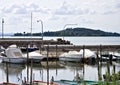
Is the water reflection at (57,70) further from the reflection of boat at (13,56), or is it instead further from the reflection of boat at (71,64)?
the reflection of boat at (13,56)

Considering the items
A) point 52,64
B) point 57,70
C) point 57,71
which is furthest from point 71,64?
point 57,71

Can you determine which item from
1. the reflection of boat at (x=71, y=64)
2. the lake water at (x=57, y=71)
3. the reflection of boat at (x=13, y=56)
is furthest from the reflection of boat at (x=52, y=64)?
the reflection of boat at (x=13, y=56)

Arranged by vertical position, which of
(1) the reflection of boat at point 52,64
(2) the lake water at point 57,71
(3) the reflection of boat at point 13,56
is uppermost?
(3) the reflection of boat at point 13,56

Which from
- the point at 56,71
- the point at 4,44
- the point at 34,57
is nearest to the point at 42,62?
the point at 34,57

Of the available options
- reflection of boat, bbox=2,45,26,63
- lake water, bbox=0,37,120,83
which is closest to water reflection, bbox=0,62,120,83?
lake water, bbox=0,37,120,83

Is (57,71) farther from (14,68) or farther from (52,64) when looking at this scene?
(52,64)

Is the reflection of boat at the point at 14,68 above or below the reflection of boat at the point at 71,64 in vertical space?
below

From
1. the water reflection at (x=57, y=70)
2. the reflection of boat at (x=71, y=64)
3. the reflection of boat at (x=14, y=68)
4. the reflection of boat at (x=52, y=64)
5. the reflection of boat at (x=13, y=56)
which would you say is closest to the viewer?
the water reflection at (x=57, y=70)

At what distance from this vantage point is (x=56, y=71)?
1925 inches

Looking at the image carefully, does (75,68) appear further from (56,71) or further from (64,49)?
(64,49)

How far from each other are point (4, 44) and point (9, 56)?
99.1ft

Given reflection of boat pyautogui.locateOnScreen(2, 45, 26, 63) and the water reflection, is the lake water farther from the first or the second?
reflection of boat pyautogui.locateOnScreen(2, 45, 26, 63)

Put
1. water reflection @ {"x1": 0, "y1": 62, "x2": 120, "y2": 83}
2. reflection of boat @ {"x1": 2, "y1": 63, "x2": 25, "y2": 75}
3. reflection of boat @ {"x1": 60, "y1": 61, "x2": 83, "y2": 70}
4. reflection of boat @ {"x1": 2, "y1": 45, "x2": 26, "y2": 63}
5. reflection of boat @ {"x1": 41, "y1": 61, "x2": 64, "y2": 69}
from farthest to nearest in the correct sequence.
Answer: reflection of boat @ {"x1": 2, "y1": 45, "x2": 26, "y2": 63} < reflection of boat @ {"x1": 60, "y1": 61, "x2": 83, "y2": 70} < reflection of boat @ {"x1": 41, "y1": 61, "x2": 64, "y2": 69} < reflection of boat @ {"x1": 2, "y1": 63, "x2": 25, "y2": 75} < water reflection @ {"x1": 0, "y1": 62, "x2": 120, "y2": 83}

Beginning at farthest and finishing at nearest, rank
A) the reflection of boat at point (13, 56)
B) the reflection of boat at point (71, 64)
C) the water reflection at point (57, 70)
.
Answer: the reflection of boat at point (13, 56)
the reflection of boat at point (71, 64)
the water reflection at point (57, 70)
